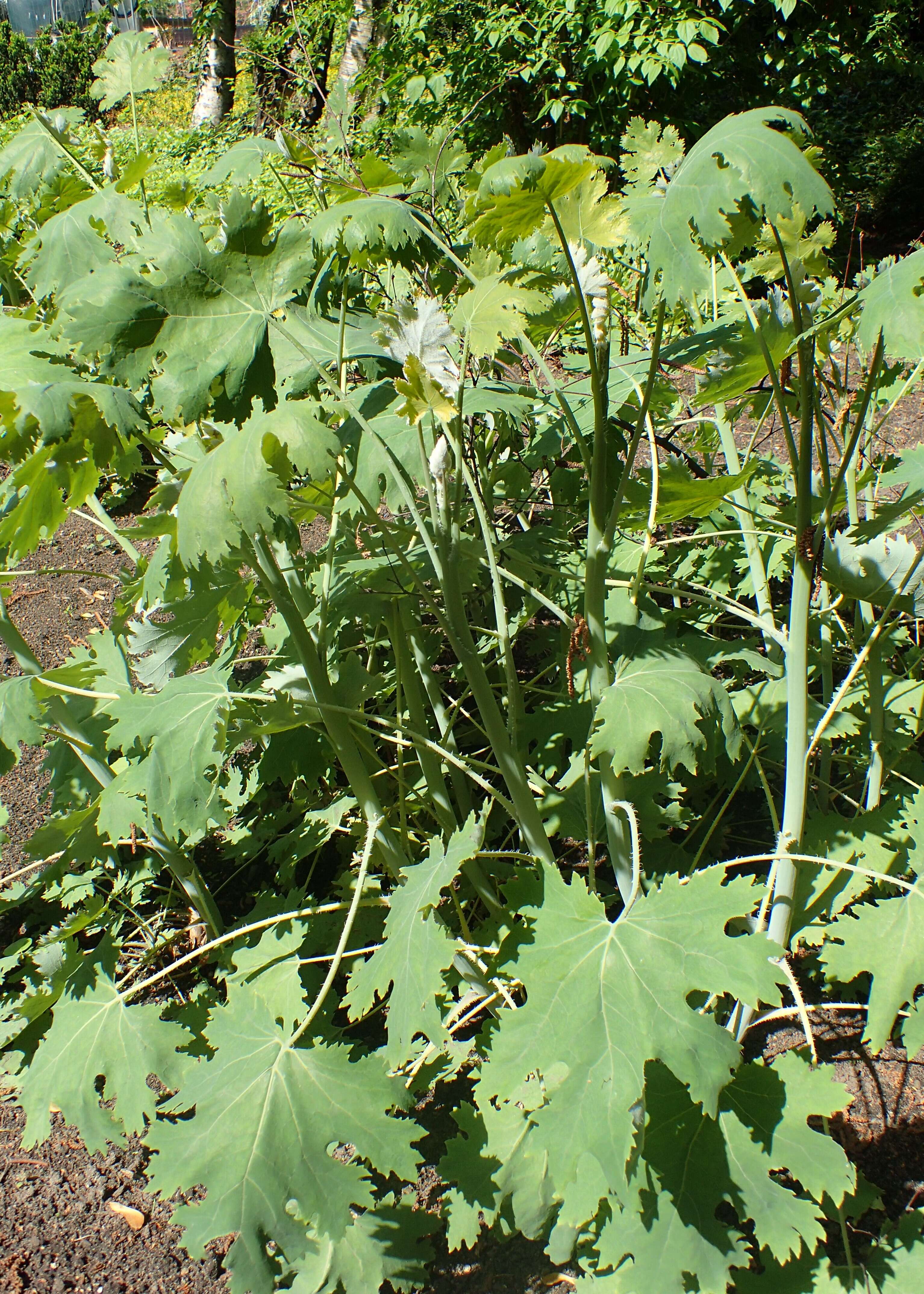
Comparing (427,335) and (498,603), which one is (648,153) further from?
(498,603)

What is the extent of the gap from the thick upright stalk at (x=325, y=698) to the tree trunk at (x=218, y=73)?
36.3ft

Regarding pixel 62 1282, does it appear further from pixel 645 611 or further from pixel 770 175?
pixel 770 175

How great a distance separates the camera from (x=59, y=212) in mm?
1873

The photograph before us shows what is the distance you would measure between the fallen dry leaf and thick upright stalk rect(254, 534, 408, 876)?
34.8 inches

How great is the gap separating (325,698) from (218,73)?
39.1 feet

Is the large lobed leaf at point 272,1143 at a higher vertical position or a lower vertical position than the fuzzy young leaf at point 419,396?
lower

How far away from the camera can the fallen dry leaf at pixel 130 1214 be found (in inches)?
70.8

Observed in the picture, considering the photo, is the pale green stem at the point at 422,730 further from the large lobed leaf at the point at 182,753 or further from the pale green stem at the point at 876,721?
the pale green stem at the point at 876,721

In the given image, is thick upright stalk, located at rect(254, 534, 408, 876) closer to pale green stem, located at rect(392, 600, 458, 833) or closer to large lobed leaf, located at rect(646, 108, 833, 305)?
pale green stem, located at rect(392, 600, 458, 833)

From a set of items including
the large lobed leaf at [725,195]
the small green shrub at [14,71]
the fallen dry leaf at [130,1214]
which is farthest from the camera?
the small green shrub at [14,71]

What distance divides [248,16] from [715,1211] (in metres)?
23.2

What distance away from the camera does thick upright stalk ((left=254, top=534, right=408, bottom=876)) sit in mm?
1446

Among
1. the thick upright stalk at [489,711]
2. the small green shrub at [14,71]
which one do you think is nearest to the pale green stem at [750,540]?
the thick upright stalk at [489,711]

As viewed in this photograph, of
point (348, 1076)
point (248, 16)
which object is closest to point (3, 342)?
point (348, 1076)
